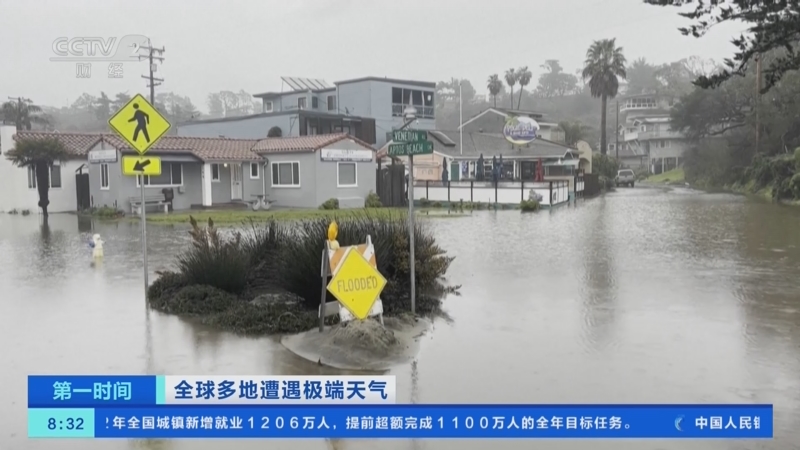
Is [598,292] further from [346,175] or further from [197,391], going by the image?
[346,175]

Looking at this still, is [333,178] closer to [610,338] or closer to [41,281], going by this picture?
[41,281]

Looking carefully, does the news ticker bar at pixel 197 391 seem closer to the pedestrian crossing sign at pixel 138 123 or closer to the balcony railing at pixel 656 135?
the pedestrian crossing sign at pixel 138 123

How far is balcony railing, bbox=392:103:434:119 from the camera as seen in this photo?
50688 millimetres

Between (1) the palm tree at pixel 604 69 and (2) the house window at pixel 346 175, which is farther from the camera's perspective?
(1) the palm tree at pixel 604 69

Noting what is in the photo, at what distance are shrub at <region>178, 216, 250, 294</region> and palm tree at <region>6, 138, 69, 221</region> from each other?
2083 cm

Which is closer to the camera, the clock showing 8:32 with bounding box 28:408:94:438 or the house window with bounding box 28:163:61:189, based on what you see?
the clock showing 8:32 with bounding box 28:408:94:438

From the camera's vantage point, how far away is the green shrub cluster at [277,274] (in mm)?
9047

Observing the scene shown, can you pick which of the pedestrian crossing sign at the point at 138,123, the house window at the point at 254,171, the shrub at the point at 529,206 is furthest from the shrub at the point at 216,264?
the house window at the point at 254,171

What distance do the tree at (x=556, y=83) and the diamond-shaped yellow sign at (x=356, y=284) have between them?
122587mm

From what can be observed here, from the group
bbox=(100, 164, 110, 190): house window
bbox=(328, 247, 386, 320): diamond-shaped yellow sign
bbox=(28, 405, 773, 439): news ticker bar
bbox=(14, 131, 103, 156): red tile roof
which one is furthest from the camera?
bbox=(14, 131, 103, 156): red tile roof

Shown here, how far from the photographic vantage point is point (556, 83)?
126812 mm

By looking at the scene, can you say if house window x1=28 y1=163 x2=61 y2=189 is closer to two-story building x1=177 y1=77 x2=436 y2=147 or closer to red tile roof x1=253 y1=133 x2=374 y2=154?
red tile roof x1=253 y1=133 x2=374 y2=154

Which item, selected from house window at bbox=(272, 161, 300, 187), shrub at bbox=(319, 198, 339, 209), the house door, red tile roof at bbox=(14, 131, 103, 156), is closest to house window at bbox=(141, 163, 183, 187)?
red tile roof at bbox=(14, 131, 103, 156)

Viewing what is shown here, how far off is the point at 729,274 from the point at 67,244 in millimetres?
15249
